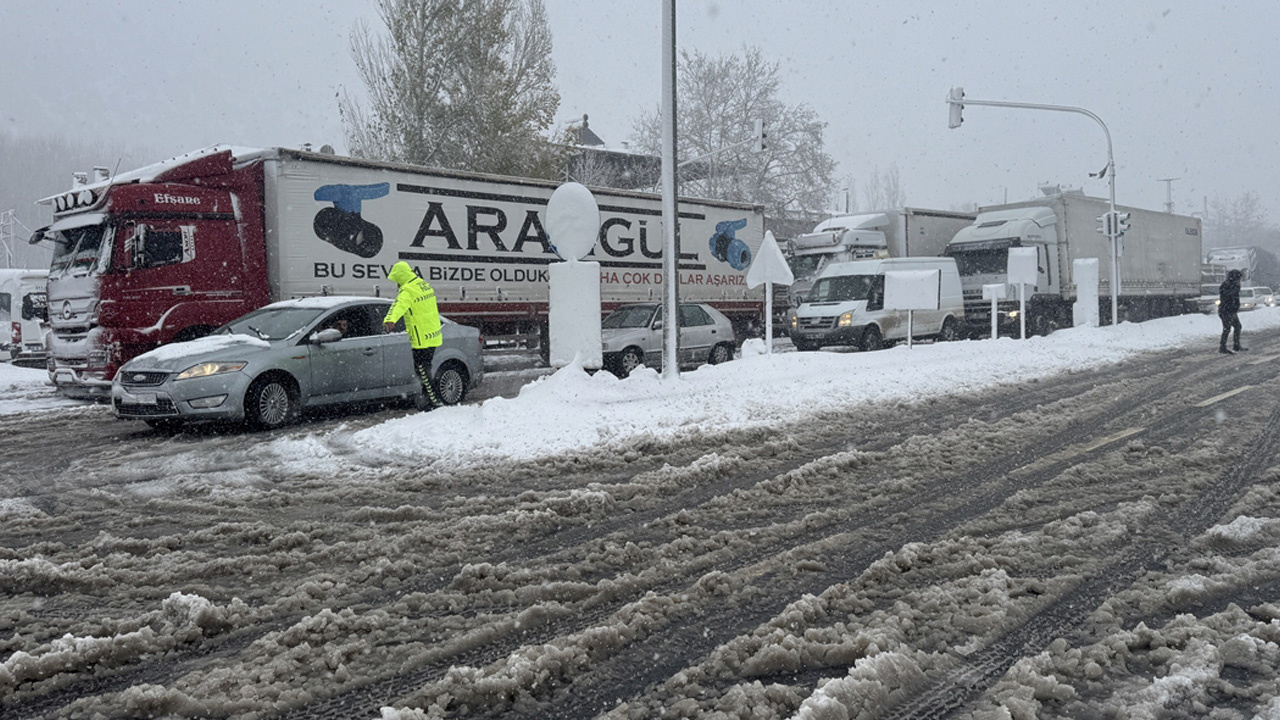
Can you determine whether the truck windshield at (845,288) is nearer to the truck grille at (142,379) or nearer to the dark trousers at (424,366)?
the dark trousers at (424,366)

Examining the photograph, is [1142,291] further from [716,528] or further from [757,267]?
[716,528]

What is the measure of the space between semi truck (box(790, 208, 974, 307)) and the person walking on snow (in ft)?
51.1

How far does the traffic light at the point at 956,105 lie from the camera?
2420 centimetres

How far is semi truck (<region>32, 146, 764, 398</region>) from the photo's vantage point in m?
12.3

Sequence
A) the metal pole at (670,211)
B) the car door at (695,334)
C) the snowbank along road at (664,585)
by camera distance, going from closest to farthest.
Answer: the snowbank along road at (664,585)
the metal pole at (670,211)
the car door at (695,334)

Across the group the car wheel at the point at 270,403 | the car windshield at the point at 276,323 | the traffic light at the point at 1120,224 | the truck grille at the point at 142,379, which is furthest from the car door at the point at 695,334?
the traffic light at the point at 1120,224

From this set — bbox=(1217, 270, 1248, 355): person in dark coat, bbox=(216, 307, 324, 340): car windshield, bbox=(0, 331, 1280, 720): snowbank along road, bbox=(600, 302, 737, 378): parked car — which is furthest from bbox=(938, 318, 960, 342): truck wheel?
bbox=(216, 307, 324, 340): car windshield

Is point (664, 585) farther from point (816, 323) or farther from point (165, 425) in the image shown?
point (816, 323)

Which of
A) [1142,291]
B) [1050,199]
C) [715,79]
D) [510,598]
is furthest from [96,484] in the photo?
[715,79]

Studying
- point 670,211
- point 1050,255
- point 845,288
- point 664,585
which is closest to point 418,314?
point 670,211

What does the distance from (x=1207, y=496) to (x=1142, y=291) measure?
1046 inches

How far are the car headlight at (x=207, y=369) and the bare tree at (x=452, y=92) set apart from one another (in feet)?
60.1

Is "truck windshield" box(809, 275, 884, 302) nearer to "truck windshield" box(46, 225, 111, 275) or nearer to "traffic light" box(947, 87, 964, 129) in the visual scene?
"traffic light" box(947, 87, 964, 129)

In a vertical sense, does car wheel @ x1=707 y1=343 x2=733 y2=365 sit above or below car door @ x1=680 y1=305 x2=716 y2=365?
below
